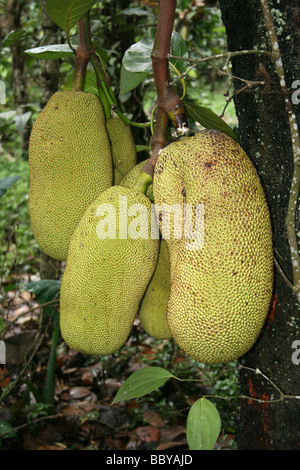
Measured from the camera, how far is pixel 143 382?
34.1 inches

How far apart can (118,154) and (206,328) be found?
2.01 ft

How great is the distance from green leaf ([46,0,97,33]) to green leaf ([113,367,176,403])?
76cm

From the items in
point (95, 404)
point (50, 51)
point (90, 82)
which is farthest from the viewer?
point (95, 404)

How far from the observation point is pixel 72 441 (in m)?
1.72

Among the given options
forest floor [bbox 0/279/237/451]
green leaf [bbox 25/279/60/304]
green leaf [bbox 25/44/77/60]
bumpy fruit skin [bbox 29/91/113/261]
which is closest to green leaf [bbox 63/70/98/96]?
green leaf [bbox 25/44/77/60]

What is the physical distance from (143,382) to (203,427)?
153mm

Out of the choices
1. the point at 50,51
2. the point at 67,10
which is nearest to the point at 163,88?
the point at 67,10

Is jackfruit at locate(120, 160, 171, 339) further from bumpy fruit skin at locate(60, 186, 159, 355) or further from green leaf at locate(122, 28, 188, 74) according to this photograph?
green leaf at locate(122, 28, 188, 74)

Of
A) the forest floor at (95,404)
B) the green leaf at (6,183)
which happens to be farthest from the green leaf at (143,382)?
the green leaf at (6,183)

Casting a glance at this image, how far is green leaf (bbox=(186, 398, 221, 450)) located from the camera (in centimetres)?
75

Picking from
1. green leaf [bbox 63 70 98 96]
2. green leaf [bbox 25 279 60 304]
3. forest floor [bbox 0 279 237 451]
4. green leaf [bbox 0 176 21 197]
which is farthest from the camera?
green leaf [bbox 0 176 21 197]

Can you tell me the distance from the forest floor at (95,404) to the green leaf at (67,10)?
100 cm

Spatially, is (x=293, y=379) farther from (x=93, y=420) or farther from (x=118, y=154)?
(x=93, y=420)

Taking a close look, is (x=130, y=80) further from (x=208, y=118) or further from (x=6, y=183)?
(x=6, y=183)
